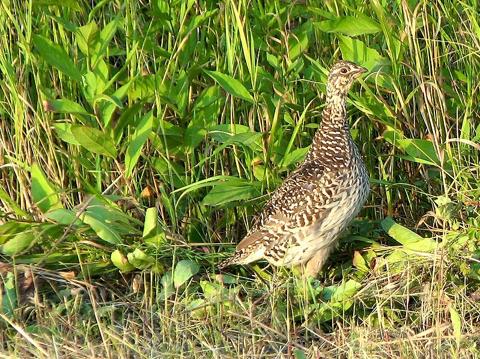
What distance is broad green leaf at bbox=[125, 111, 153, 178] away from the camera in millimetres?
5328

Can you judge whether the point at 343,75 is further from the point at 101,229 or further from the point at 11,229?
the point at 11,229

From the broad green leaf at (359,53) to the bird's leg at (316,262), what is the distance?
908 millimetres

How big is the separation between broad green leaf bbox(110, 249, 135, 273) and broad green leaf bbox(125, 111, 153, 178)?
1.36 ft

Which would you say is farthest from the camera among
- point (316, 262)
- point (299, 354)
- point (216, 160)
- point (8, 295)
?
point (216, 160)

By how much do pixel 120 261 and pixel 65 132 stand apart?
0.67 meters

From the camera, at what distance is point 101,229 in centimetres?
527

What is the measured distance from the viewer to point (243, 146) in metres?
5.61

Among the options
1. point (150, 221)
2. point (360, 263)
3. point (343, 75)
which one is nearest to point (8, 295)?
point (150, 221)

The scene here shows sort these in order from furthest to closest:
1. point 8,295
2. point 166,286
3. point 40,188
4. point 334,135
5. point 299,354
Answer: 1. point 334,135
2. point 40,188
3. point 166,286
4. point 8,295
5. point 299,354

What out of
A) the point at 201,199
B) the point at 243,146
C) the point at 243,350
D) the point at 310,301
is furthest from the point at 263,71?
the point at 243,350

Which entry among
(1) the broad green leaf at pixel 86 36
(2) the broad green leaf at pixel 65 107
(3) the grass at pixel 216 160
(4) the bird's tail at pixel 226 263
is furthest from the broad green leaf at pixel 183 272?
(1) the broad green leaf at pixel 86 36

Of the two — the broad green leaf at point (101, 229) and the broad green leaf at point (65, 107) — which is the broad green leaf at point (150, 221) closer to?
the broad green leaf at point (101, 229)

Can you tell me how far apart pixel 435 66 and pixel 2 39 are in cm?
209

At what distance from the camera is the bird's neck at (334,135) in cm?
552
